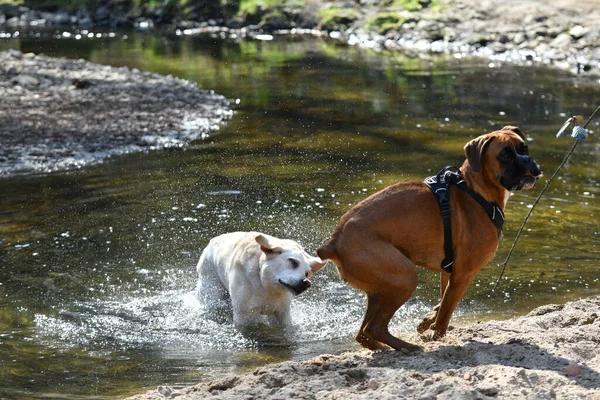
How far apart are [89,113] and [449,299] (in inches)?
488

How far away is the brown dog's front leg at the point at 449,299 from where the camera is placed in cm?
714

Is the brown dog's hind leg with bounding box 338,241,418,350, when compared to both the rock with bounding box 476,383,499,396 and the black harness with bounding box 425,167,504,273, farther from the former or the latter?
the rock with bounding box 476,383,499,396

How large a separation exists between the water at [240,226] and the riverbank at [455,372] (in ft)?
3.33

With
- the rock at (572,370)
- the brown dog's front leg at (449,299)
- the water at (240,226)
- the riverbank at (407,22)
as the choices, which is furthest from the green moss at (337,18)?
the rock at (572,370)

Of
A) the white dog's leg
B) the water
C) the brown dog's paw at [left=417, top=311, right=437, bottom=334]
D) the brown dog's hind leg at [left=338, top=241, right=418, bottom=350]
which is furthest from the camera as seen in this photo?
the white dog's leg

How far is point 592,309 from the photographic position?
811cm

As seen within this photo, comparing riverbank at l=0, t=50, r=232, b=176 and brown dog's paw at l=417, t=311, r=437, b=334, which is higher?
brown dog's paw at l=417, t=311, r=437, b=334

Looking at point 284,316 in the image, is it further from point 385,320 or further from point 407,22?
point 407,22

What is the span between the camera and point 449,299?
23.6ft

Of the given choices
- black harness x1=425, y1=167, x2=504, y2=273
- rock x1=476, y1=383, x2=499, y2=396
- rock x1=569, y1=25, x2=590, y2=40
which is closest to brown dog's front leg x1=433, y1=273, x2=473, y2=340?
black harness x1=425, y1=167, x2=504, y2=273

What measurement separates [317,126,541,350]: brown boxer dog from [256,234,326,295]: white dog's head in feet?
4.02

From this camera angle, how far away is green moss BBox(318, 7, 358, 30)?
120ft

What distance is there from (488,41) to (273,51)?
7377mm

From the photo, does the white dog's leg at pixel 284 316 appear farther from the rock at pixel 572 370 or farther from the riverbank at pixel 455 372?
the rock at pixel 572 370
